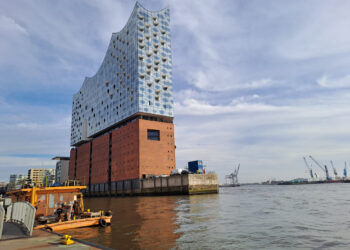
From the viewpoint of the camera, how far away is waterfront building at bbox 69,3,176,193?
95.6 m

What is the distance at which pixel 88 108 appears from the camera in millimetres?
142125

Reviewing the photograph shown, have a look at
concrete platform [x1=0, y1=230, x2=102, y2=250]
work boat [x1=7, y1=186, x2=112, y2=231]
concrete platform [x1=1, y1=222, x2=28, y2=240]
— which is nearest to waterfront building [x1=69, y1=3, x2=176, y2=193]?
work boat [x1=7, y1=186, x2=112, y2=231]

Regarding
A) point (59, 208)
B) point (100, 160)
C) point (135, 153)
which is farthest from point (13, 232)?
point (100, 160)

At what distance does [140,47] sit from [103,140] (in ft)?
155

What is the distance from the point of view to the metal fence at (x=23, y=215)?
14.2 metres

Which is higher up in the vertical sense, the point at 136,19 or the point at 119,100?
the point at 136,19

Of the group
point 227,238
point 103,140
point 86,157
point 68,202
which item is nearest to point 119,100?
point 103,140

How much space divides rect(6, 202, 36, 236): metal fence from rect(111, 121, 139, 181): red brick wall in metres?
72.6

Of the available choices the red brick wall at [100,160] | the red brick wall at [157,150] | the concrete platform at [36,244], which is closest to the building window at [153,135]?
the red brick wall at [157,150]

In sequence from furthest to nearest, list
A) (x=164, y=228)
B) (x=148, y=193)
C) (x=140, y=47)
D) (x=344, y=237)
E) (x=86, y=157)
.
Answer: (x=86, y=157)
(x=140, y=47)
(x=148, y=193)
(x=164, y=228)
(x=344, y=237)

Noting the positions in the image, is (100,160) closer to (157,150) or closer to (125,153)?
(125,153)

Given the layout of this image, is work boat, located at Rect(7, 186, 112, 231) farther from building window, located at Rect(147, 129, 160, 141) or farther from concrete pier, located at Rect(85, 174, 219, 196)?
building window, located at Rect(147, 129, 160, 141)

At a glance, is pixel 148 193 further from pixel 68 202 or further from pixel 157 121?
pixel 68 202

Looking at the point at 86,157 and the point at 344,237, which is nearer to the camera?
the point at 344,237
